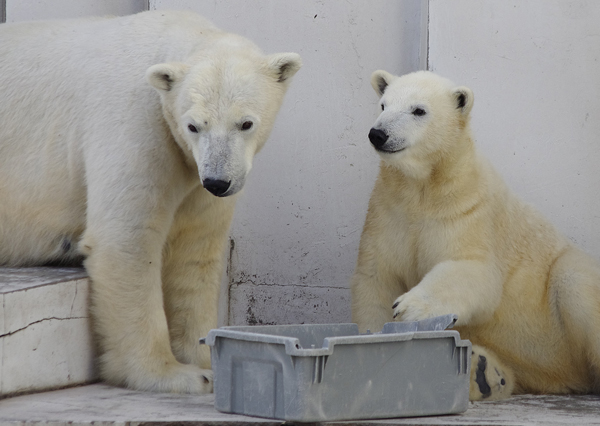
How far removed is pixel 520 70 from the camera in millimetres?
4605

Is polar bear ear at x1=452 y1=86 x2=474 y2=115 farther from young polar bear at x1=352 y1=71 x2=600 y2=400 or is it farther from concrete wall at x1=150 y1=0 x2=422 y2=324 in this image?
concrete wall at x1=150 y1=0 x2=422 y2=324

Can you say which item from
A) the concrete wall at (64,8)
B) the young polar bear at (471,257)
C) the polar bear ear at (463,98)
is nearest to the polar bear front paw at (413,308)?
the young polar bear at (471,257)

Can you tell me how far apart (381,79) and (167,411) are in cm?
194

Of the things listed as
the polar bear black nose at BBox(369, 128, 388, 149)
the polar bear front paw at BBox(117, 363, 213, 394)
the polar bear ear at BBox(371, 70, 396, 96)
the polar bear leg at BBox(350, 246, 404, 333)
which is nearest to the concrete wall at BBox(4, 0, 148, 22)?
the polar bear ear at BBox(371, 70, 396, 96)

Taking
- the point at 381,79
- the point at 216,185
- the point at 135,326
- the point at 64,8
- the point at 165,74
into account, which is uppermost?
the point at 64,8

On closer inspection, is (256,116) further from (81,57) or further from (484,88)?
(484,88)

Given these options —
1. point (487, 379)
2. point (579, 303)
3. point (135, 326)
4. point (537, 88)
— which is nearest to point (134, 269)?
point (135, 326)

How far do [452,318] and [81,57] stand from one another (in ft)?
7.09

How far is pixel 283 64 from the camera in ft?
11.4

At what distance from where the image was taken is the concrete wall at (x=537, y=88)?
456cm

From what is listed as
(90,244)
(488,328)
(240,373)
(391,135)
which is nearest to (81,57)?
(90,244)

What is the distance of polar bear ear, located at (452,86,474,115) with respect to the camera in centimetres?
378

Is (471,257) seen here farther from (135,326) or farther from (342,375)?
(135,326)

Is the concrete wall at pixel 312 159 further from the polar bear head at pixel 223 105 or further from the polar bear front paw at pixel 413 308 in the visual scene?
the polar bear front paw at pixel 413 308
